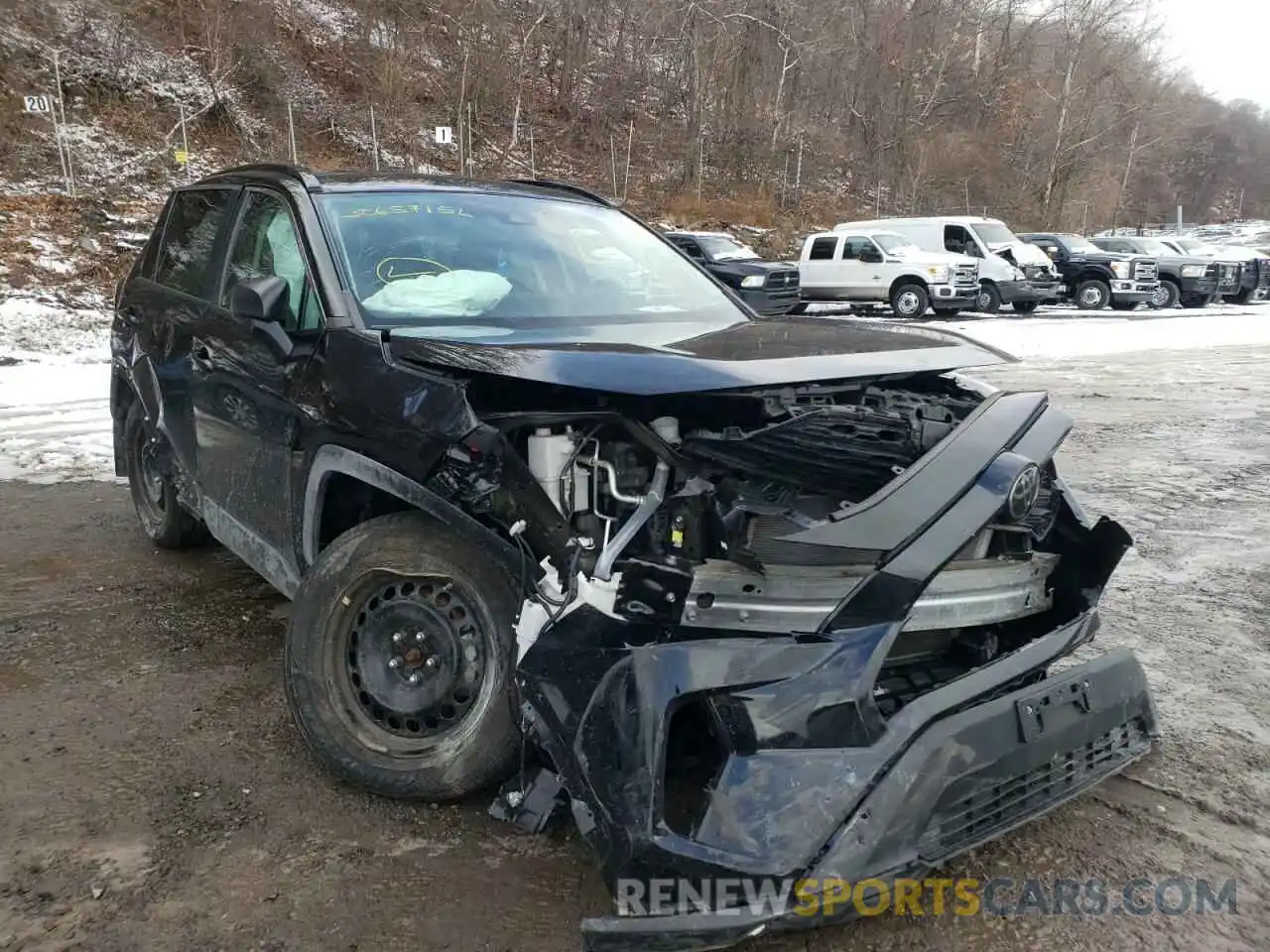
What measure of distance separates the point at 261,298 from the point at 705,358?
1501 millimetres

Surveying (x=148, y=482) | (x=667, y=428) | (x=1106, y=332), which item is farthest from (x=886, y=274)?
(x=667, y=428)

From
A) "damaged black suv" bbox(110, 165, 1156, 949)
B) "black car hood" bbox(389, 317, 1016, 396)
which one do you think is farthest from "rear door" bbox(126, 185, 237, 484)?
"black car hood" bbox(389, 317, 1016, 396)

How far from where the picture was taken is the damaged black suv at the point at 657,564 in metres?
2.09

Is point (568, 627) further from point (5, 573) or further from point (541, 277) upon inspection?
point (5, 573)

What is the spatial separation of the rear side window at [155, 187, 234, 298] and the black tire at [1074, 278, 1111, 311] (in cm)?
2163

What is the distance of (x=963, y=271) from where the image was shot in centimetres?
1934

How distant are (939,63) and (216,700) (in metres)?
44.1

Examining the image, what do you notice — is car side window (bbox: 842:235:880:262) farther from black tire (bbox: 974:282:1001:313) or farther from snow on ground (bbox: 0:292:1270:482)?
snow on ground (bbox: 0:292:1270:482)

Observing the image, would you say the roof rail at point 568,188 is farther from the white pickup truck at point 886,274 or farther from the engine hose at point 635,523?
the white pickup truck at point 886,274

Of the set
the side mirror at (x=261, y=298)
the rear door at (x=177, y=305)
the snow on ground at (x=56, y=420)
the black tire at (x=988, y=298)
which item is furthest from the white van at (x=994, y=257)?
the side mirror at (x=261, y=298)

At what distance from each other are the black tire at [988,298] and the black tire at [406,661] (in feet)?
62.1

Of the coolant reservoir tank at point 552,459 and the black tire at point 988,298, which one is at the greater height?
the black tire at point 988,298

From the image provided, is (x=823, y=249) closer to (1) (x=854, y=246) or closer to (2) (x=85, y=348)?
(1) (x=854, y=246)

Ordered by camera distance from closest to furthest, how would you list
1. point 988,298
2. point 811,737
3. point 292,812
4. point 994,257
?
point 811,737, point 292,812, point 994,257, point 988,298
